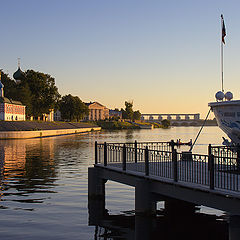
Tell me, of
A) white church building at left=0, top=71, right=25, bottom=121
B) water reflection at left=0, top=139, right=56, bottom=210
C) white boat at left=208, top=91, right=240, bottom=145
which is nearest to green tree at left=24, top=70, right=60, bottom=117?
white church building at left=0, top=71, right=25, bottom=121

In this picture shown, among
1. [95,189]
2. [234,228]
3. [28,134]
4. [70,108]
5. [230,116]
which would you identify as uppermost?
[70,108]

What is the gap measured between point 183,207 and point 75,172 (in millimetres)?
15196

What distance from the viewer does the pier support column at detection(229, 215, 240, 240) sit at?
435 inches

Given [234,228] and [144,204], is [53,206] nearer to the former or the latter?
[144,204]

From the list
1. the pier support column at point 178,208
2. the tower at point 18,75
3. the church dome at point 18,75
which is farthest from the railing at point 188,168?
the church dome at point 18,75

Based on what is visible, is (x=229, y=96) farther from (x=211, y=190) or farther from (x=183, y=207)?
(x=211, y=190)

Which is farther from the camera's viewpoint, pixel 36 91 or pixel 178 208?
pixel 36 91

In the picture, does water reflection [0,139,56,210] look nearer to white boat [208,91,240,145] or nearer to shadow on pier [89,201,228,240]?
shadow on pier [89,201,228,240]

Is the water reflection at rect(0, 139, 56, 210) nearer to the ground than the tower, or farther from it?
nearer to the ground

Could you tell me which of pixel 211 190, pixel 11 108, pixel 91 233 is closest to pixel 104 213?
pixel 91 233

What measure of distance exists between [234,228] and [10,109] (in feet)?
368

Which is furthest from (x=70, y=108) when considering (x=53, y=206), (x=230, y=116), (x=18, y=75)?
(x=53, y=206)

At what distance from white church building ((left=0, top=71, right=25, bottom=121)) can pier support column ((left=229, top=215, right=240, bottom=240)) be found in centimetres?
10691

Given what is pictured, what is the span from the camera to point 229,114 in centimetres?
2495
